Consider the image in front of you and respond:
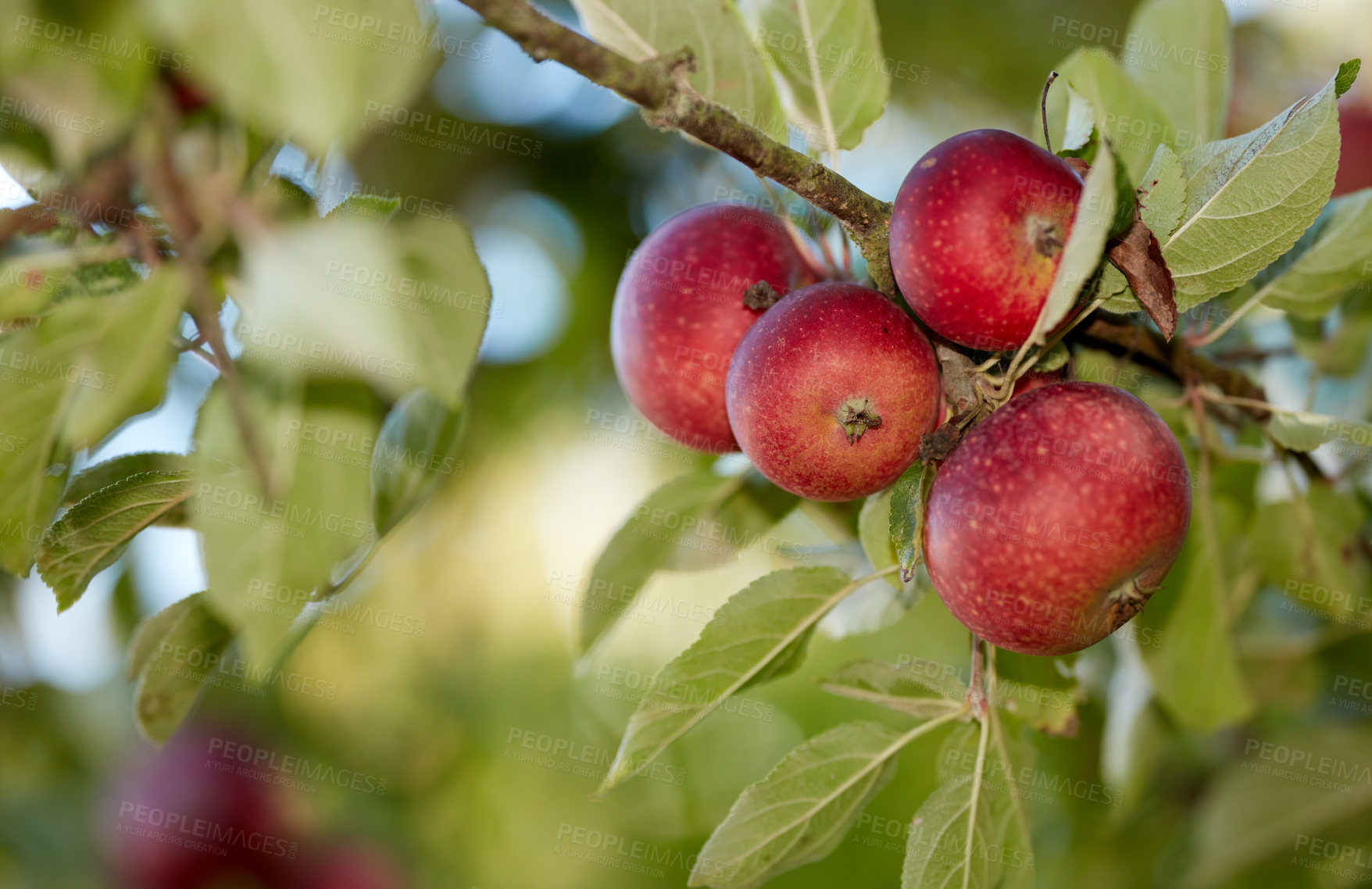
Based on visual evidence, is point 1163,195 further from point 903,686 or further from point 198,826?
point 198,826

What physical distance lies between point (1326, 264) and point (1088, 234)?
32.0 inches

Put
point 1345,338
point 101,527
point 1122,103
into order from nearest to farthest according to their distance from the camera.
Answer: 1. point 101,527
2. point 1122,103
3. point 1345,338

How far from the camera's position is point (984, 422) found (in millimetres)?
936

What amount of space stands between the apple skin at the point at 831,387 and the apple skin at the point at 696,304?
4.6 inches

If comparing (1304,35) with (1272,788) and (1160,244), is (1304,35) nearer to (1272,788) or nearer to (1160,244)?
(1272,788)

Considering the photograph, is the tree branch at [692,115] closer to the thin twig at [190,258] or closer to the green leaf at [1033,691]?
the thin twig at [190,258]

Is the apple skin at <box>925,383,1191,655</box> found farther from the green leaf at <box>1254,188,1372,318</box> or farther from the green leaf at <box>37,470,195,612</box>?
the green leaf at <box>37,470,195,612</box>

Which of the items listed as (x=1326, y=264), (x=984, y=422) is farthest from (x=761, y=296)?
(x=1326, y=264)

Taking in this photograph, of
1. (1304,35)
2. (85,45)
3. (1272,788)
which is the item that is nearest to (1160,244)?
(85,45)

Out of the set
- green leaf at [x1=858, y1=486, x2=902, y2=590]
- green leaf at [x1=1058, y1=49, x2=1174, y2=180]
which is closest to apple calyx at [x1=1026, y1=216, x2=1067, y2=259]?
green leaf at [x1=858, y1=486, x2=902, y2=590]

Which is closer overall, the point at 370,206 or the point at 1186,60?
the point at 370,206

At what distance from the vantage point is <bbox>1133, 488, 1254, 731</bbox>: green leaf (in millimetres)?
1468

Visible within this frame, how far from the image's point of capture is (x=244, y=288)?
0.88 m

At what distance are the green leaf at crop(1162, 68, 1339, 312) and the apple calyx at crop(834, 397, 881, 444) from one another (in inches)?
13.7
